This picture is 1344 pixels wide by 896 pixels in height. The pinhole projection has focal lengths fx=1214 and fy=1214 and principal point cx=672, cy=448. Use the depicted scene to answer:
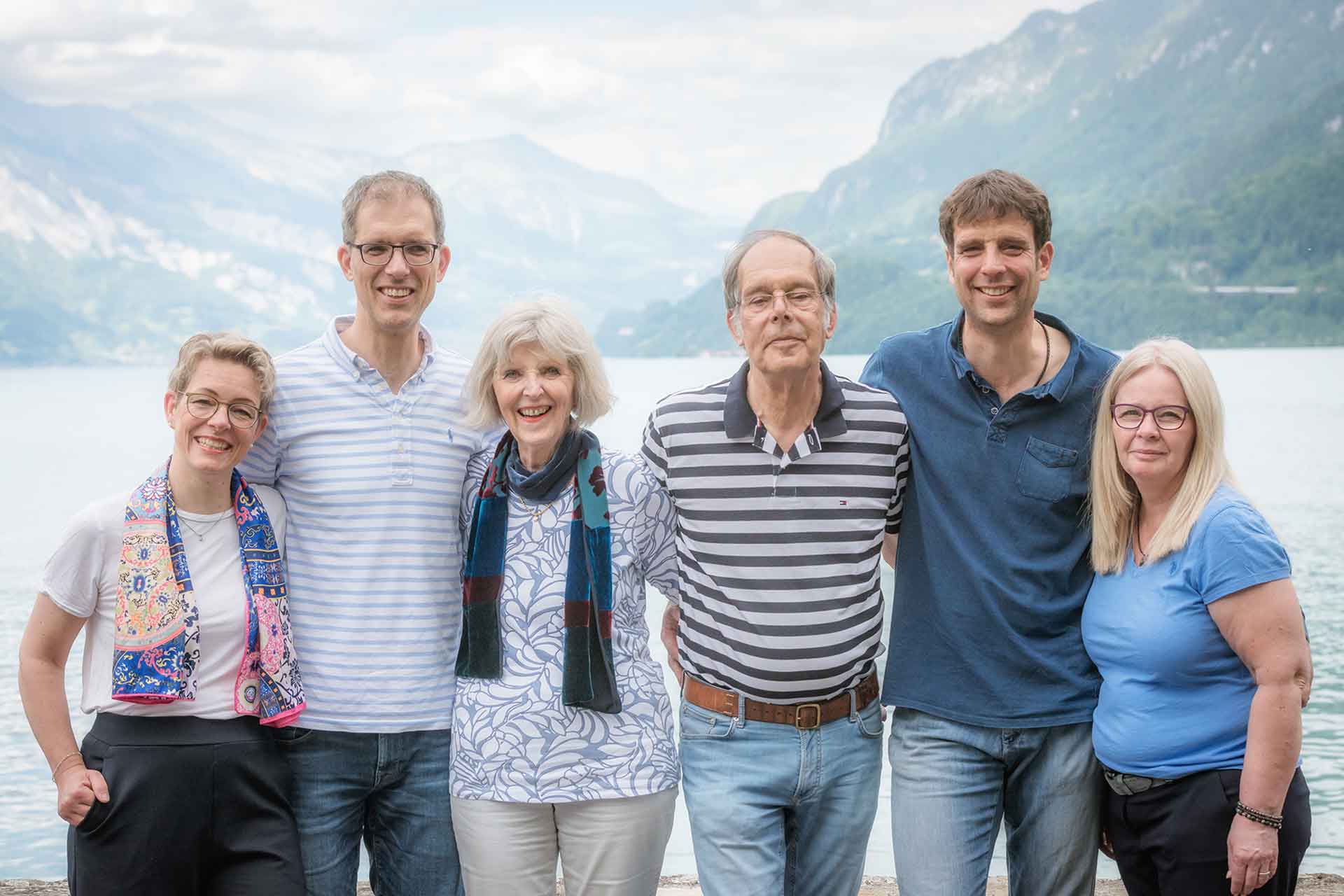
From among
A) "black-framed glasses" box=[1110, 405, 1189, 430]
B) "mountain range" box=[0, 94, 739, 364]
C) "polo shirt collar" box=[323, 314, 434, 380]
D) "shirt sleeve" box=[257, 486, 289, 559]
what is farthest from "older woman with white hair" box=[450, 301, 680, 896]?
"mountain range" box=[0, 94, 739, 364]

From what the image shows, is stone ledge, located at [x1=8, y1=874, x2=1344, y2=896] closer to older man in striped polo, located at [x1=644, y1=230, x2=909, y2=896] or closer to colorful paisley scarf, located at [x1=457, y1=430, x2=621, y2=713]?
older man in striped polo, located at [x1=644, y1=230, x2=909, y2=896]

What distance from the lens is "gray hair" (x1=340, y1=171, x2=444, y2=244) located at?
3135 millimetres

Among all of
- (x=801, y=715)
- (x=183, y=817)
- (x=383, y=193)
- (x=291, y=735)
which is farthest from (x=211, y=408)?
(x=801, y=715)

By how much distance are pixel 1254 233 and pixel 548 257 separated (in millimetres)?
115687

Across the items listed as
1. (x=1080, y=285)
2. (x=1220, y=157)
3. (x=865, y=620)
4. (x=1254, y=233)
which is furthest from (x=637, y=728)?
(x=1220, y=157)

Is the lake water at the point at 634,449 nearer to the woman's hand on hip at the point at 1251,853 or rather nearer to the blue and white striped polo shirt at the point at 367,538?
the woman's hand on hip at the point at 1251,853

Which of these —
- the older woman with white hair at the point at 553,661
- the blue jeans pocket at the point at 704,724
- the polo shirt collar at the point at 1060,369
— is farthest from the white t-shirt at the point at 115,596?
the polo shirt collar at the point at 1060,369

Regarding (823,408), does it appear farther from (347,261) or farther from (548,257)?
(548,257)

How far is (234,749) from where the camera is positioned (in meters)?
2.81

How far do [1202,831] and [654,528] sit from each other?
1.43 metres

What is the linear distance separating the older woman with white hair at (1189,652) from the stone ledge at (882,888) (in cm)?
127

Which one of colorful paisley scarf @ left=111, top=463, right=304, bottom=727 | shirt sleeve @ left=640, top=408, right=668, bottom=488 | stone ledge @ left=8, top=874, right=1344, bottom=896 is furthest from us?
stone ledge @ left=8, top=874, right=1344, bottom=896

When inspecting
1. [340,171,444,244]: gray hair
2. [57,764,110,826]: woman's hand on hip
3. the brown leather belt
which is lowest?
[57,764,110,826]: woman's hand on hip

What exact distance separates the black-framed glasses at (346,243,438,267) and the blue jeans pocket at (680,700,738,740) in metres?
1.33
